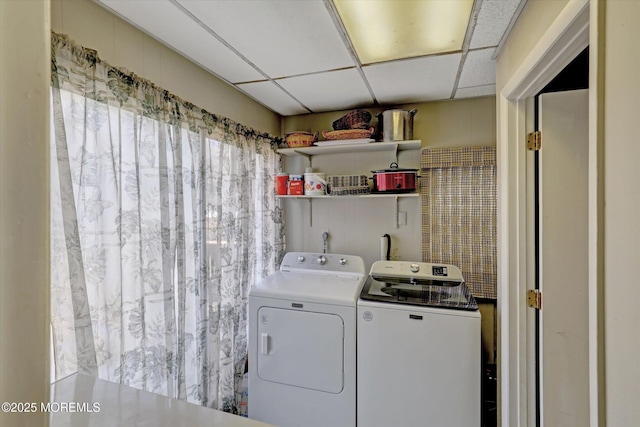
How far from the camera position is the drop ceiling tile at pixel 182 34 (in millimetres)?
1378

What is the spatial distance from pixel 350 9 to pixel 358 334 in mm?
1836

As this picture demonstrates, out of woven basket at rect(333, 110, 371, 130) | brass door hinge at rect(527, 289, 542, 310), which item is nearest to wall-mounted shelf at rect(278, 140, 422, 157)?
woven basket at rect(333, 110, 371, 130)

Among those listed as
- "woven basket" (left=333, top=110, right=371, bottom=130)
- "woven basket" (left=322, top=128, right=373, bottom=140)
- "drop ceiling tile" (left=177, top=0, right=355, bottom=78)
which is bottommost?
"woven basket" (left=322, top=128, right=373, bottom=140)

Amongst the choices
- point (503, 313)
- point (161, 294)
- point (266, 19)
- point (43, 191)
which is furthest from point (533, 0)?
point (161, 294)

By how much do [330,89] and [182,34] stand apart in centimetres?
109

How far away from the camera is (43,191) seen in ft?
1.07

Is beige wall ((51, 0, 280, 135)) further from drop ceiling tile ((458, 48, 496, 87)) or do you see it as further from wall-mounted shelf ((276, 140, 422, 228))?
drop ceiling tile ((458, 48, 496, 87))

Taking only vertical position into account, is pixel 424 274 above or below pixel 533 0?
below

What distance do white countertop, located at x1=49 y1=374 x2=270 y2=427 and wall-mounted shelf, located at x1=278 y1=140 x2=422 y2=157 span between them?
208 centimetres

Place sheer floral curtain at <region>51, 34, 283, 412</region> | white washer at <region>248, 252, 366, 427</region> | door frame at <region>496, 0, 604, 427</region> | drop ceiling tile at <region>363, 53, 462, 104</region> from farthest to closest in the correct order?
1. white washer at <region>248, 252, 366, 427</region>
2. drop ceiling tile at <region>363, 53, 462, 104</region>
3. door frame at <region>496, 0, 604, 427</region>
4. sheer floral curtain at <region>51, 34, 283, 412</region>

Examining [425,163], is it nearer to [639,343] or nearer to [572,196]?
[572,196]

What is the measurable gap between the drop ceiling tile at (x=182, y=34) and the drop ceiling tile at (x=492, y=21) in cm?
131

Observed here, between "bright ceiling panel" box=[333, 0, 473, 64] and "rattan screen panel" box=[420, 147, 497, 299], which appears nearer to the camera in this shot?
"bright ceiling panel" box=[333, 0, 473, 64]

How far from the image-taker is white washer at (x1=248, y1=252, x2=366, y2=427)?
204cm
